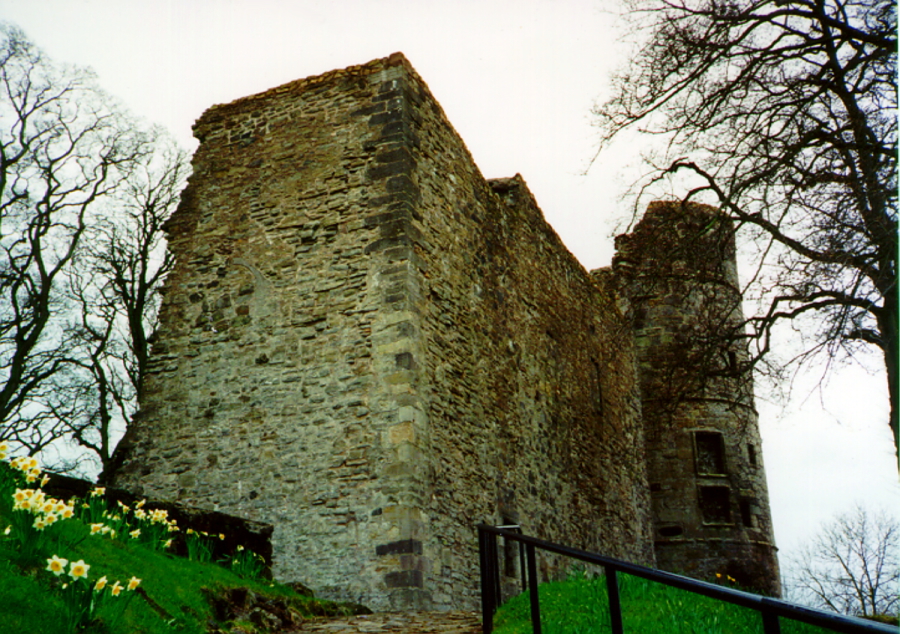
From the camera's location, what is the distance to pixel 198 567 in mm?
6781

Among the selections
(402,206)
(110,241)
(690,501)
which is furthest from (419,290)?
(690,501)

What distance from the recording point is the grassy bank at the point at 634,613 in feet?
18.2

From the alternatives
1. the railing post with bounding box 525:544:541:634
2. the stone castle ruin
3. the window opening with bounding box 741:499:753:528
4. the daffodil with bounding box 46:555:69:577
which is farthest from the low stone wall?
the window opening with bounding box 741:499:753:528

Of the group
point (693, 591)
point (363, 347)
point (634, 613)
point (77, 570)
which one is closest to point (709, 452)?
point (363, 347)

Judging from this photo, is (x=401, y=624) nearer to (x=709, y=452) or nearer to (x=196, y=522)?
(x=196, y=522)

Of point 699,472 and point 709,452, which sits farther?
point 709,452

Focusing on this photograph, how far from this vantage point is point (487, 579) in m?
6.43

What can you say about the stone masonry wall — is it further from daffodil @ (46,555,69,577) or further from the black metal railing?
daffodil @ (46,555,69,577)

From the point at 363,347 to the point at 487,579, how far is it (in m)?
3.91

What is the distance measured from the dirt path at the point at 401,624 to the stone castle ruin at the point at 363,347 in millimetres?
1110

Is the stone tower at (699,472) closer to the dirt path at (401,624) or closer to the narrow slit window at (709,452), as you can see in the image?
the narrow slit window at (709,452)

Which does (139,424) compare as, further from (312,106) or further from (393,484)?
(312,106)

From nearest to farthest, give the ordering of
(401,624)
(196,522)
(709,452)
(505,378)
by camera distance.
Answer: (401,624), (196,522), (505,378), (709,452)

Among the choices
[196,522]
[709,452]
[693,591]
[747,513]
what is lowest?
[693,591]
